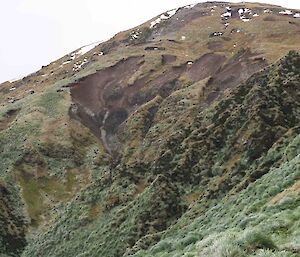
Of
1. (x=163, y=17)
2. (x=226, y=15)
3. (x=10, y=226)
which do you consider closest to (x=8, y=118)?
(x=10, y=226)

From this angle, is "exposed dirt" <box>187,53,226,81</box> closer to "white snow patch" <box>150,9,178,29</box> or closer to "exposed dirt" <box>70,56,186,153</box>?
"exposed dirt" <box>70,56,186,153</box>

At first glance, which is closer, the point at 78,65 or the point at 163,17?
the point at 78,65

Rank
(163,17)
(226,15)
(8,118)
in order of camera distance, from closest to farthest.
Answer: (8,118) < (226,15) < (163,17)

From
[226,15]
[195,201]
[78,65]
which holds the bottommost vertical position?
[195,201]

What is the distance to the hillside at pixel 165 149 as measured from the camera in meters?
30.3

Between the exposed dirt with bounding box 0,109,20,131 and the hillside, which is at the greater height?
the exposed dirt with bounding box 0,109,20,131

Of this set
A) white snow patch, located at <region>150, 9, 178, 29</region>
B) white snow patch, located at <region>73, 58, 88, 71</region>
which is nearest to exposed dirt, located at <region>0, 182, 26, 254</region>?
white snow patch, located at <region>73, 58, 88, 71</region>

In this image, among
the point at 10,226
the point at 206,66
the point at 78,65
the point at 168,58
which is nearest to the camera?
the point at 10,226

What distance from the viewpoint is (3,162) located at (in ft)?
254

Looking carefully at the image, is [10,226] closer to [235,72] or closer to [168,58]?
[235,72]

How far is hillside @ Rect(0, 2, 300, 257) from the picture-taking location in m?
30.3

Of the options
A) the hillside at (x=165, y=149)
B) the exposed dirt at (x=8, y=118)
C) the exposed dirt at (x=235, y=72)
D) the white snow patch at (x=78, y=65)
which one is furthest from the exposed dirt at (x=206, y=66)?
the white snow patch at (x=78, y=65)

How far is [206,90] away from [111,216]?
36.0m

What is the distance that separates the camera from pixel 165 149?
58.3m
